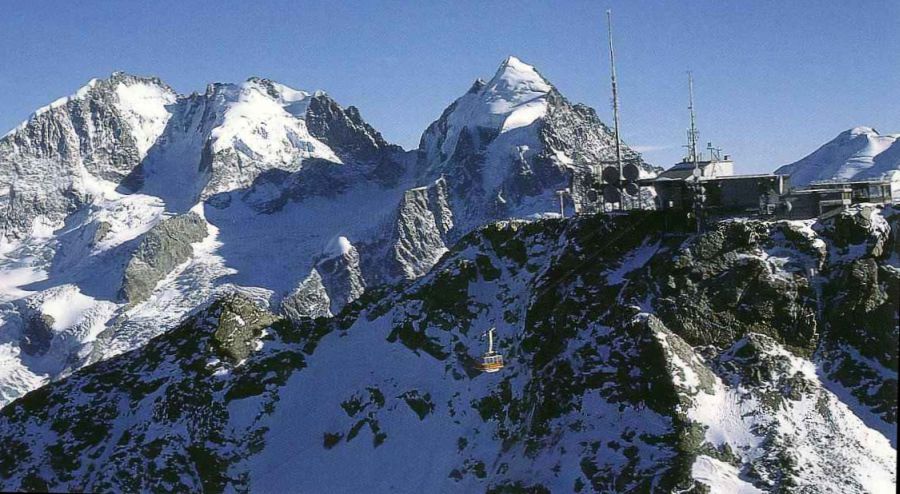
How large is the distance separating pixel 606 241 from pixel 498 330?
666 inches

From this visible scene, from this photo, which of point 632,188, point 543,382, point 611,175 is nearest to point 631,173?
point 632,188

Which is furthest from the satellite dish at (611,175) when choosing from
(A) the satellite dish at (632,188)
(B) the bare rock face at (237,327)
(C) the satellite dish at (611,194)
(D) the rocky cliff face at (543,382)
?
(B) the bare rock face at (237,327)

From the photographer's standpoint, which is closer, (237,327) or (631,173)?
(631,173)

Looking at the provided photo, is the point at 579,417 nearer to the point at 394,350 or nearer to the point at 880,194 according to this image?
the point at 394,350

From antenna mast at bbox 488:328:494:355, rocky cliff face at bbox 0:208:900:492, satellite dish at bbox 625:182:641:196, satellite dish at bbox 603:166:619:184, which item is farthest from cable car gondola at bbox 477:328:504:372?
satellite dish at bbox 603:166:619:184

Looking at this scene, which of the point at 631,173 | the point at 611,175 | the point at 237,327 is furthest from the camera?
the point at 237,327

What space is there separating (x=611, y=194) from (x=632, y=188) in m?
2.94

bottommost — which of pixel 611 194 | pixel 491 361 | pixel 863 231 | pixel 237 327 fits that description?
pixel 491 361

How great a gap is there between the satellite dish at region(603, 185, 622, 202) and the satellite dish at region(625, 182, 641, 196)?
1.32 m

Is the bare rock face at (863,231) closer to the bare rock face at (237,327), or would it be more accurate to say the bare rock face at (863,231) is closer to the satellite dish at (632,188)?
the satellite dish at (632,188)

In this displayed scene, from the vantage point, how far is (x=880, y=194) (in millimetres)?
108875

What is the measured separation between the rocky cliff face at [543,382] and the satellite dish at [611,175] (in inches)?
279

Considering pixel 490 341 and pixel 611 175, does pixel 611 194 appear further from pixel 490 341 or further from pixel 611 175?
pixel 490 341

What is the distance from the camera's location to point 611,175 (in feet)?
380
